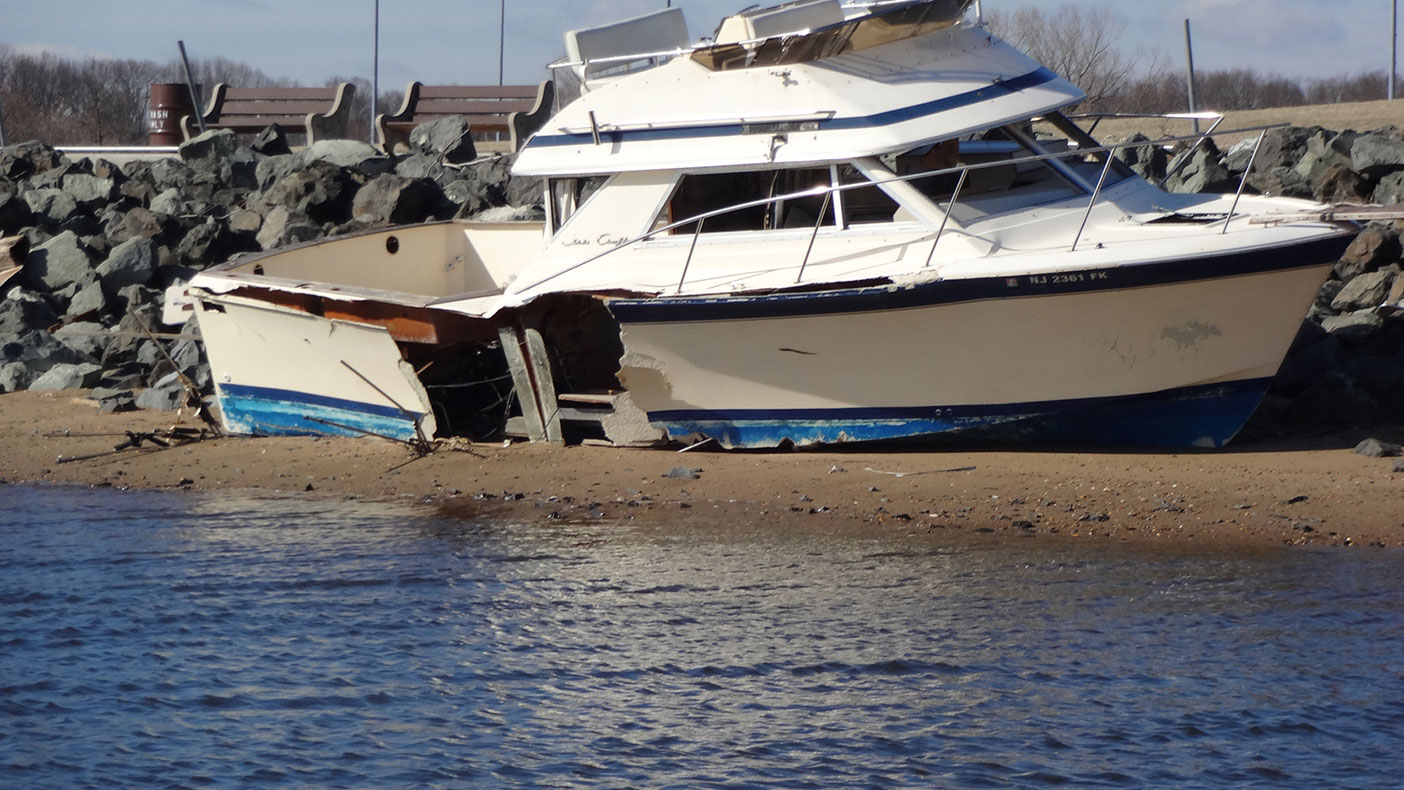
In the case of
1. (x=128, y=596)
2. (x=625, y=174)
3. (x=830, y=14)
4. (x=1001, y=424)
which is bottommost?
(x=128, y=596)

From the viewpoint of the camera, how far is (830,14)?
10023 mm

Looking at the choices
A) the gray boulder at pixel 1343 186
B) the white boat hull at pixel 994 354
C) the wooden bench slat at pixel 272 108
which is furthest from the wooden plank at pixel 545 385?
the wooden bench slat at pixel 272 108

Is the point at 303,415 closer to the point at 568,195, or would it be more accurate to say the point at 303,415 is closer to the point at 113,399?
the point at 113,399

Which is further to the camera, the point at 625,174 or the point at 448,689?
the point at 625,174

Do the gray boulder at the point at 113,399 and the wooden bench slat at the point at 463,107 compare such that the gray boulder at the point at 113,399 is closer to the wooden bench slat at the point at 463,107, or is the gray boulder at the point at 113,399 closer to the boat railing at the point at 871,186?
the boat railing at the point at 871,186

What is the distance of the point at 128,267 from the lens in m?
16.1

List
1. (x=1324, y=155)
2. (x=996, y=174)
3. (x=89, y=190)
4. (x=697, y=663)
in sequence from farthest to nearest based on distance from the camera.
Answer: (x=89, y=190), (x=1324, y=155), (x=996, y=174), (x=697, y=663)

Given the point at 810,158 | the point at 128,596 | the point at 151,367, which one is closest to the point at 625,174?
the point at 810,158

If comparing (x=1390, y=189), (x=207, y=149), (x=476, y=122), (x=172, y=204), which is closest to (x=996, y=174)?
(x=1390, y=189)

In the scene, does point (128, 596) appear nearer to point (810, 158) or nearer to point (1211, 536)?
point (810, 158)

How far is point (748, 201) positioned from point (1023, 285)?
89.0 inches

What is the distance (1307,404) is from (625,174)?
15.6 feet

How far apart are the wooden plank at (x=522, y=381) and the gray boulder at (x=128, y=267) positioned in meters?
7.30

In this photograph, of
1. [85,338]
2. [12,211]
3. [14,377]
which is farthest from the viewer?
[12,211]
